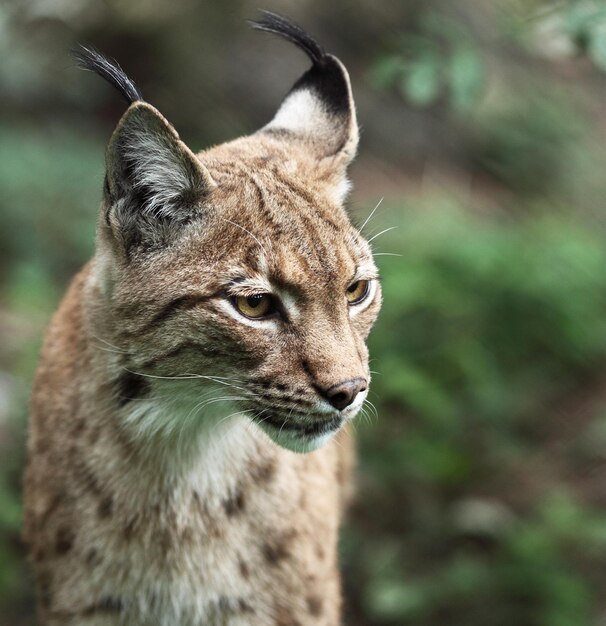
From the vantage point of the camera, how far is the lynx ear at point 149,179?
10.8 ft

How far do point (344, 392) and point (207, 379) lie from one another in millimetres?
555

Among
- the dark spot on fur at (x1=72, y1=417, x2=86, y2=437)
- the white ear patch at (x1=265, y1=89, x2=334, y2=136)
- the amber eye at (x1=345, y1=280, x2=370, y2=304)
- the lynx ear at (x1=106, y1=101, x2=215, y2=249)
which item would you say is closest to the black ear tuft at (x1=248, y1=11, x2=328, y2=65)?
the white ear patch at (x1=265, y1=89, x2=334, y2=136)

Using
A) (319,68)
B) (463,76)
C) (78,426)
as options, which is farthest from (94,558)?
(463,76)

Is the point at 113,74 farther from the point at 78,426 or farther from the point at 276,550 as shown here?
the point at 276,550

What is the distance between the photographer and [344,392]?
323 centimetres

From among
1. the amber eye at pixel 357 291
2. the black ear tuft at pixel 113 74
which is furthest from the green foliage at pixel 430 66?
the black ear tuft at pixel 113 74

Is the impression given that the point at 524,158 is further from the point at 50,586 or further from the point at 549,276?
the point at 50,586

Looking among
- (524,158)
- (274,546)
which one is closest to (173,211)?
(274,546)

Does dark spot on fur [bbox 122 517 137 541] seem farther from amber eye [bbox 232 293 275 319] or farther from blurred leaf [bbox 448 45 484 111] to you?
blurred leaf [bbox 448 45 484 111]

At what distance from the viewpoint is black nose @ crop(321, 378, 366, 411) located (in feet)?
10.6

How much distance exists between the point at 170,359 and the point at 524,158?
28.6 ft

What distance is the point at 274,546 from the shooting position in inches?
158

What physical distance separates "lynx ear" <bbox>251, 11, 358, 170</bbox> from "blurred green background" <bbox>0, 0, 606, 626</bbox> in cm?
31

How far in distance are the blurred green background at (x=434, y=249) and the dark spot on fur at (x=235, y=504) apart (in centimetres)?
168
